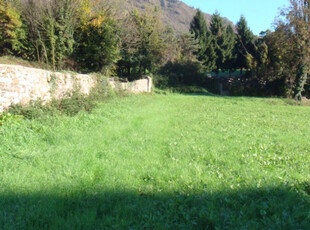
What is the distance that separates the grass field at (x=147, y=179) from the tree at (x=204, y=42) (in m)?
30.0

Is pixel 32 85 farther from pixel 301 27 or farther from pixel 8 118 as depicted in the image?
pixel 301 27

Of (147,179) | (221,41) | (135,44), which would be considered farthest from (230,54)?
(147,179)

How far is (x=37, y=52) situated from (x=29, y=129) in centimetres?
1099

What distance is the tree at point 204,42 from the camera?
3538 cm

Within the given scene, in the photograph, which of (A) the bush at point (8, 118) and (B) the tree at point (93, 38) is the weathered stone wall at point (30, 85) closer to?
(A) the bush at point (8, 118)

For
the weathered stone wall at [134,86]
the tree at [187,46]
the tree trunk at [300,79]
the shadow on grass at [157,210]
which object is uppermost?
the tree at [187,46]

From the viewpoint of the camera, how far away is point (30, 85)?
796 centimetres

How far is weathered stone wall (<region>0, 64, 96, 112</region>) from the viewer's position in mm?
7023

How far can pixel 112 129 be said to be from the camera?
299 inches

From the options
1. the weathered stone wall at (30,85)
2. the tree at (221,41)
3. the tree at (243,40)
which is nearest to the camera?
the weathered stone wall at (30,85)

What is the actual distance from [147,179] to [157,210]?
951mm

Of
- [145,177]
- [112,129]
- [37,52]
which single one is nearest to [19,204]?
[145,177]

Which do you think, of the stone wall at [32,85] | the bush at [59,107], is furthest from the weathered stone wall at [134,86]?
the stone wall at [32,85]

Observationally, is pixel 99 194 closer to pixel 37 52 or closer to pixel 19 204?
pixel 19 204
